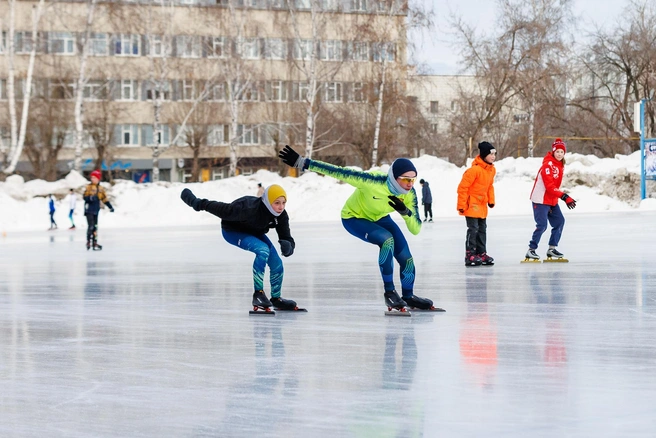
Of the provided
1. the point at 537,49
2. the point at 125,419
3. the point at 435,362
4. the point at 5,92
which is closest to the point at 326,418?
the point at 125,419

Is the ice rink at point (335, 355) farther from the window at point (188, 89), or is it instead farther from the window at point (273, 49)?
the window at point (188, 89)

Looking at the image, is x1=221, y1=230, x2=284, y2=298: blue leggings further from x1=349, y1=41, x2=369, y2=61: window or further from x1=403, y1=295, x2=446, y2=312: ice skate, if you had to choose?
x1=349, y1=41, x2=369, y2=61: window

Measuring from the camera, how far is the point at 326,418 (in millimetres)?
4590

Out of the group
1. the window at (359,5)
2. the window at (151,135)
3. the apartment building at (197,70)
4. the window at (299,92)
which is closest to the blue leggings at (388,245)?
the apartment building at (197,70)

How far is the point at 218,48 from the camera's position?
4500cm

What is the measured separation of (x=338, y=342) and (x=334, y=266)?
6.51 metres

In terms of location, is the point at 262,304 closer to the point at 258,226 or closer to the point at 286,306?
the point at 286,306

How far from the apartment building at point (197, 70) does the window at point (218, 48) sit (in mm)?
58

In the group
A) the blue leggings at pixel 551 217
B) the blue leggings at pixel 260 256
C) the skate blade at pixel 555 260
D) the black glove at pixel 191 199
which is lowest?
the skate blade at pixel 555 260

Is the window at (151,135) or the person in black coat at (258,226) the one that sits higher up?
the window at (151,135)

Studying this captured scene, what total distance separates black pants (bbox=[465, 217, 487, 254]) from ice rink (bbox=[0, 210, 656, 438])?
0.39 m

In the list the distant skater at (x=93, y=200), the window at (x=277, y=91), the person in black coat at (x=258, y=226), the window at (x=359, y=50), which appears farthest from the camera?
the window at (x=277, y=91)

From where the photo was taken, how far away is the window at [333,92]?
163 feet

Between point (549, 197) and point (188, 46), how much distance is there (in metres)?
33.3
